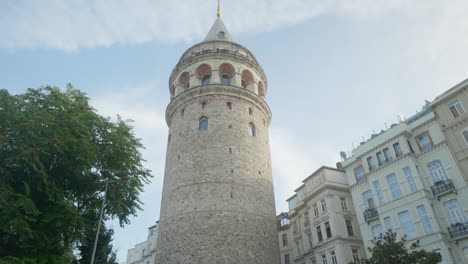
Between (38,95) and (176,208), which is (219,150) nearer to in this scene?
(176,208)

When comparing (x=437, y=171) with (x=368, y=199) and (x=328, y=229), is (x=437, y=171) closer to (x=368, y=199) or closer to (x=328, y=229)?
(x=368, y=199)

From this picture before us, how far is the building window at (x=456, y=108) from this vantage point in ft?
66.8

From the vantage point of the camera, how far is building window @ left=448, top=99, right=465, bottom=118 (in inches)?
802

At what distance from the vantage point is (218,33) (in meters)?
36.1


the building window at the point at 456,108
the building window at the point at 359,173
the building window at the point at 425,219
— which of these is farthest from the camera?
the building window at the point at 359,173

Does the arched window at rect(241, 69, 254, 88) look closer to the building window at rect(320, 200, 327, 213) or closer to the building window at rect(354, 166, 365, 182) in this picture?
the building window at rect(354, 166, 365, 182)

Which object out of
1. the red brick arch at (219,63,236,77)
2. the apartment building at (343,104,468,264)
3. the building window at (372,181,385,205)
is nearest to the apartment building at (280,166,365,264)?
the apartment building at (343,104,468,264)

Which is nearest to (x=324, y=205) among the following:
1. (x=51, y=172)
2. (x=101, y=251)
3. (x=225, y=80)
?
(x=225, y=80)

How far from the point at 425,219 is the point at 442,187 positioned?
216 cm

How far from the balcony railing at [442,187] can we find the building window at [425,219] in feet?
3.97

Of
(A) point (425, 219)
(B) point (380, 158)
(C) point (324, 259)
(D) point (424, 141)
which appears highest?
(B) point (380, 158)

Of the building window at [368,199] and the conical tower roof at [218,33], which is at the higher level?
the conical tower roof at [218,33]

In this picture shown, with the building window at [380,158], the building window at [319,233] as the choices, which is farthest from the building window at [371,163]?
the building window at [319,233]

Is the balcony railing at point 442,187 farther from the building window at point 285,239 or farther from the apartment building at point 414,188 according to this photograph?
the building window at point 285,239
